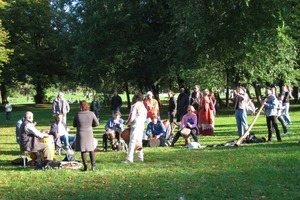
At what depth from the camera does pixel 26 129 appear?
36.4 ft

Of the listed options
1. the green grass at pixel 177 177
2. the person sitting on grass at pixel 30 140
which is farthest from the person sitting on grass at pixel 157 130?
the person sitting on grass at pixel 30 140

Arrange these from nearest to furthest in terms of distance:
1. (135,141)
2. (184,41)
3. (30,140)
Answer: (30,140) → (135,141) → (184,41)

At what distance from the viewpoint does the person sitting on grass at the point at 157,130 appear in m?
14.7

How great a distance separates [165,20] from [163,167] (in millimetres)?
24079

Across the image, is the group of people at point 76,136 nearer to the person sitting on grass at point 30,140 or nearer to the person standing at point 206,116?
the person sitting on grass at point 30,140

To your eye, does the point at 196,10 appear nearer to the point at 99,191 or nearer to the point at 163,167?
the point at 163,167

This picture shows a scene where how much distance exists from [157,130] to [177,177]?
5696 millimetres

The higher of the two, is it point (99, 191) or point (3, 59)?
point (3, 59)

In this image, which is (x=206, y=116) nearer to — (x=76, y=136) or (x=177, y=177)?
(x=76, y=136)

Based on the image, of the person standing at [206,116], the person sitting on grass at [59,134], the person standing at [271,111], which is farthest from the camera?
the person standing at [206,116]

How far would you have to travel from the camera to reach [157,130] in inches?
584

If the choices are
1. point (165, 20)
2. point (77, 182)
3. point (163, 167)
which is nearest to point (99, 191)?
point (77, 182)

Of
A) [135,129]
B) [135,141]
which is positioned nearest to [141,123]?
[135,129]

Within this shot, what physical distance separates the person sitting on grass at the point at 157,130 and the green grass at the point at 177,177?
6.03 ft
